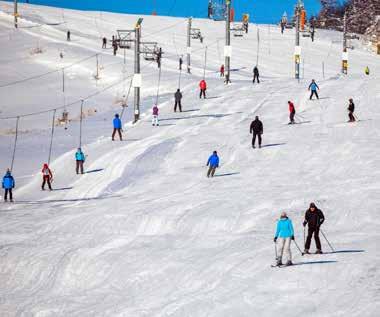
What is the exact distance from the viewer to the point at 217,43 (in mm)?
73500

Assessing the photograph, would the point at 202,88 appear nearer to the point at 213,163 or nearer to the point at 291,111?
the point at 291,111

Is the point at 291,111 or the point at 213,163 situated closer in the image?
the point at 213,163

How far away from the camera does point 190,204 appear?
22.5 metres

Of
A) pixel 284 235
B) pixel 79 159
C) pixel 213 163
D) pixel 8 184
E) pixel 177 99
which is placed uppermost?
pixel 177 99

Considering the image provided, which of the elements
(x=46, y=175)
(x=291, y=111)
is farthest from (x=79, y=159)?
(x=291, y=111)

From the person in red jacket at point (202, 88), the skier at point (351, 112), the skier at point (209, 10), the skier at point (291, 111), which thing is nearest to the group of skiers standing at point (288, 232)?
the skier at point (351, 112)

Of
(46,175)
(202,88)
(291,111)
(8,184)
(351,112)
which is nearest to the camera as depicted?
(8,184)

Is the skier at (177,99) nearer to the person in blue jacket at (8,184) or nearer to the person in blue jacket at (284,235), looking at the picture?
the person in blue jacket at (8,184)

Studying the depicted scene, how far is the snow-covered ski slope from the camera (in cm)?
1491

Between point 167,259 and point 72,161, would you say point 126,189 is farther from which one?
point 167,259

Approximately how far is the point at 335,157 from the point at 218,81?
23.6 metres

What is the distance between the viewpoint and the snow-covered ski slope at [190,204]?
587 inches

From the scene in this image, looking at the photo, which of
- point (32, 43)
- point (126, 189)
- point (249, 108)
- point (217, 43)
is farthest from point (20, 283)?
point (217, 43)

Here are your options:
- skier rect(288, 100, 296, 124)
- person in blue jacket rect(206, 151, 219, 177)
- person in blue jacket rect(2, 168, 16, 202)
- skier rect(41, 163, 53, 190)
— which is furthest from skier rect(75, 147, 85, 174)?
skier rect(288, 100, 296, 124)
